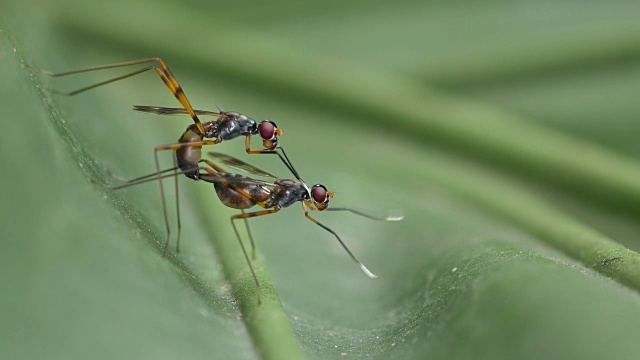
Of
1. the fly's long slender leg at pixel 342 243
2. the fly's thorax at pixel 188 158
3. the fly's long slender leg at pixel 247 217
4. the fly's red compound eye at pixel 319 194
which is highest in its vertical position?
the fly's thorax at pixel 188 158

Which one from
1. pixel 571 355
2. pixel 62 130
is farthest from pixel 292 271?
pixel 571 355

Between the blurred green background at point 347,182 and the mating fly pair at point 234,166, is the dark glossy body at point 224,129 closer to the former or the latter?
the mating fly pair at point 234,166

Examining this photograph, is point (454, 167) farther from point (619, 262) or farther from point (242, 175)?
point (619, 262)

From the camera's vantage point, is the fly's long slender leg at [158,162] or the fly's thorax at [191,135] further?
the fly's thorax at [191,135]

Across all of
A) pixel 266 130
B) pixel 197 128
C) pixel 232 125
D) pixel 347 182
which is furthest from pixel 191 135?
pixel 347 182

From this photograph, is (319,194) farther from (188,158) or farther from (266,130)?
(188,158)

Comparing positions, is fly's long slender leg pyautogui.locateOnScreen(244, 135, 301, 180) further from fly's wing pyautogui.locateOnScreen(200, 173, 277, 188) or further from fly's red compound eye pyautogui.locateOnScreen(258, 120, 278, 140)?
fly's wing pyautogui.locateOnScreen(200, 173, 277, 188)

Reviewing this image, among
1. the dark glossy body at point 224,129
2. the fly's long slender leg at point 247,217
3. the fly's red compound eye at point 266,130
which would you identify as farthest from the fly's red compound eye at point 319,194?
the dark glossy body at point 224,129
